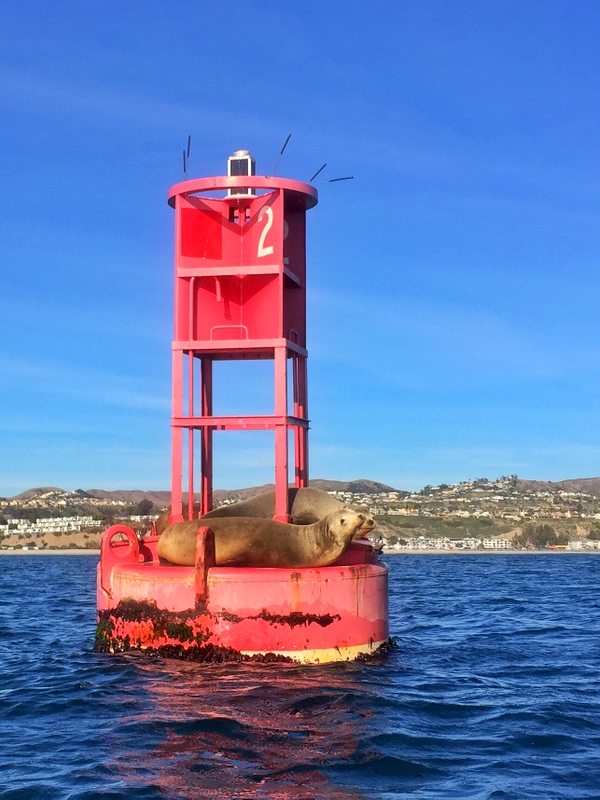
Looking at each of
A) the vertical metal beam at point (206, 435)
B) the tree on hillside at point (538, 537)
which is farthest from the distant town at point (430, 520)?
the vertical metal beam at point (206, 435)

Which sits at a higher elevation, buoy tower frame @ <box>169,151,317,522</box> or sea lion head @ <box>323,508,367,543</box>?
buoy tower frame @ <box>169,151,317,522</box>

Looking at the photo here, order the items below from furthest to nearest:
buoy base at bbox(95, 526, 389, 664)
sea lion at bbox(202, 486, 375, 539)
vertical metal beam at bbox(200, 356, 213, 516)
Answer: vertical metal beam at bbox(200, 356, 213, 516) → sea lion at bbox(202, 486, 375, 539) → buoy base at bbox(95, 526, 389, 664)

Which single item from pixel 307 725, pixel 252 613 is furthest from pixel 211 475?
pixel 307 725

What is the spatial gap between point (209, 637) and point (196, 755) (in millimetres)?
4744

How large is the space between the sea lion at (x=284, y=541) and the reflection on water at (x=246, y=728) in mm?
1601

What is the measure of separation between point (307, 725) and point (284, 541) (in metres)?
4.43

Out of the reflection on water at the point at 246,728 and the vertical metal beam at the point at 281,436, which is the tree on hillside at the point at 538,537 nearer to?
the vertical metal beam at the point at 281,436

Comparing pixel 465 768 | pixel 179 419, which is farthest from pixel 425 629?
pixel 465 768

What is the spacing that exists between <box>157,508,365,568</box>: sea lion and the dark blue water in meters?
1.62

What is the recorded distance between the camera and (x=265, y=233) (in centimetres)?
1780

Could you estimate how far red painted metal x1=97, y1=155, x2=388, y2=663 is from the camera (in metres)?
14.5

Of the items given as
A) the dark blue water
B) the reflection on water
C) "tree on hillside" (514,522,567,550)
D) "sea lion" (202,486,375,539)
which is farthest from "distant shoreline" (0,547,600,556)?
the reflection on water

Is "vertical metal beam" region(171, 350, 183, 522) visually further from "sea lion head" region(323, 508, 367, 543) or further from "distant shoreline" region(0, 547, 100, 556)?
"distant shoreline" region(0, 547, 100, 556)

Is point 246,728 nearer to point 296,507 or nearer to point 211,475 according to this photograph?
point 296,507
